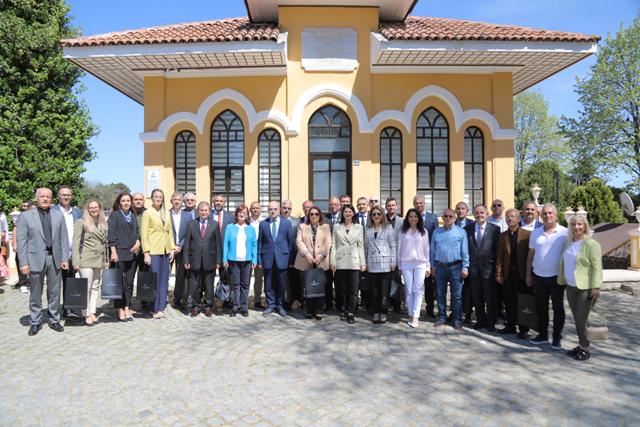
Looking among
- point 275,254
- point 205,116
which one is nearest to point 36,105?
point 205,116

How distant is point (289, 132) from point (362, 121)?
1.88 metres

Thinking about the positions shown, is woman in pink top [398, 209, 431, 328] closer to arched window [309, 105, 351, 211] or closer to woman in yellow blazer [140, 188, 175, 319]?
woman in yellow blazer [140, 188, 175, 319]

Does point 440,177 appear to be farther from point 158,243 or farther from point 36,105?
point 36,105

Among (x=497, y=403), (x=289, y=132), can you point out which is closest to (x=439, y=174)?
(x=289, y=132)

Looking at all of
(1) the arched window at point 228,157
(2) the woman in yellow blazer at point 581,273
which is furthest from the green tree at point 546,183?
(2) the woman in yellow blazer at point 581,273

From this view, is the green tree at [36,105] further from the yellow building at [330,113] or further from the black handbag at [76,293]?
the black handbag at [76,293]

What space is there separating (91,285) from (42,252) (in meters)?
0.88

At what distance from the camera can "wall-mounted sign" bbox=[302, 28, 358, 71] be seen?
11016 mm

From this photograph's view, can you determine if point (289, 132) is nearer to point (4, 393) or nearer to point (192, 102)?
point (192, 102)

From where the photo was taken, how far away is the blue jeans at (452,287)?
668 cm

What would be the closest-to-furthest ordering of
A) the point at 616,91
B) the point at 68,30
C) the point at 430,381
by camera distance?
1. the point at 430,381
2. the point at 68,30
3. the point at 616,91

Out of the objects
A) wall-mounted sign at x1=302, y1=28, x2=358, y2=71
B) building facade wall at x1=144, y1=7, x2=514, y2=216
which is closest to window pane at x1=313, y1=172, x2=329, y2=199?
building facade wall at x1=144, y1=7, x2=514, y2=216

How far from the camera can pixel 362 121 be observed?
36.4 feet

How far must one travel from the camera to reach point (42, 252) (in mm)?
6570
